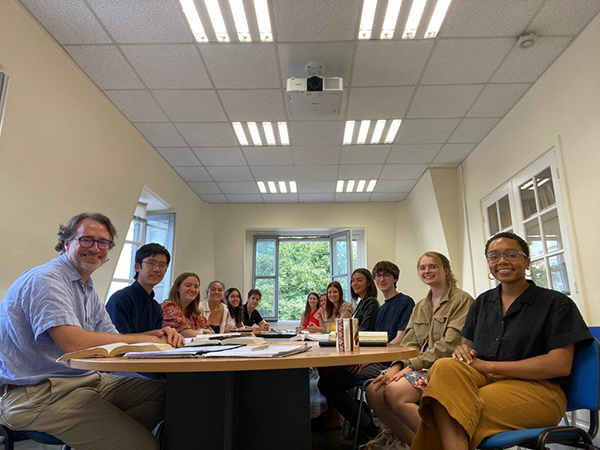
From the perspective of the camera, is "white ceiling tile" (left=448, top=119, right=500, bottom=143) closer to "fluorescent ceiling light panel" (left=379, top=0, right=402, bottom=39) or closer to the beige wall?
"fluorescent ceiling light panel" (left=379, top=0, right=402, bottom=39)

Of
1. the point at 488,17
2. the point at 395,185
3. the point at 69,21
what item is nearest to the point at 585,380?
the point at 488,17

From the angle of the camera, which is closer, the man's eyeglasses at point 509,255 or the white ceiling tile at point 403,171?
the man's eyeglasses at point 509,255

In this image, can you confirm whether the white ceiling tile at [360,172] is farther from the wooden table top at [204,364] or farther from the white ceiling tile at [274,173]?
the wooden table top at [204,364]

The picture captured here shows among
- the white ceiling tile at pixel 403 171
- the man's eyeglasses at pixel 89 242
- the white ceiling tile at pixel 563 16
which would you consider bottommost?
the man's eyeglasses at pixel 89 242

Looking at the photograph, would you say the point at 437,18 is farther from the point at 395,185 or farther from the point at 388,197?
the point at 388,197

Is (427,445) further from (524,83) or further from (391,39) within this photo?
(524,83)

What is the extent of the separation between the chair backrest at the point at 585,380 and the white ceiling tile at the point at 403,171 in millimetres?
4263

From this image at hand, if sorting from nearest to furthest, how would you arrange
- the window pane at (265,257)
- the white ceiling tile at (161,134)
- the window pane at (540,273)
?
1. the window pane at (540,273)
2. the white ceiling tile at (161,134)
3. the window pane at (265,257)

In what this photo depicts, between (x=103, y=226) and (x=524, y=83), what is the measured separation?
3.62 metres

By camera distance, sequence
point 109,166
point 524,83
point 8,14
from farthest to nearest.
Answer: point 109,166
point 524,83
point 8,14

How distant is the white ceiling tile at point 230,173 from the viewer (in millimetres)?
5562

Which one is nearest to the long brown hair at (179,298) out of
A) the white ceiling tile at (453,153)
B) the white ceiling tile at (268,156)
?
the white ceiling tile at (268,156)

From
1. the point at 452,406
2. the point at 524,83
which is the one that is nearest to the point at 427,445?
the point at 452,406

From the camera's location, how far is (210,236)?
7.28 meters
